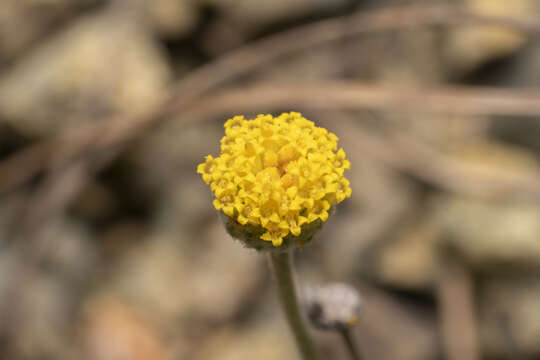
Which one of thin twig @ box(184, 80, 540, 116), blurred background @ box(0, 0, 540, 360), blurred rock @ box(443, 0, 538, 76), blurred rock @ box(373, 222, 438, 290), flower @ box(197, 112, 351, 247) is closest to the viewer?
flower @ box(197, 112, 351, 247)

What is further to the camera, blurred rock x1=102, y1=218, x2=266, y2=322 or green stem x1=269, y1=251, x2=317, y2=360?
blurred rock x1=102, y1=218, x2=266, y2=322

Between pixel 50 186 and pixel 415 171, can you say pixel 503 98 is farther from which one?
pixel 50 186

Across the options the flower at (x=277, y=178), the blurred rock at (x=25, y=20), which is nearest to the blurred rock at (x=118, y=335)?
the blurred rock at (x=25, y=20)

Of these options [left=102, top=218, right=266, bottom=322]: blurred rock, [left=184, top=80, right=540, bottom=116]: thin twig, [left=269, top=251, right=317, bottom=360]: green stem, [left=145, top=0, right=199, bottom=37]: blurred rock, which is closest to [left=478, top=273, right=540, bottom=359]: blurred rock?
[left=184, top=80, right=540, bottom=116]: thin twig

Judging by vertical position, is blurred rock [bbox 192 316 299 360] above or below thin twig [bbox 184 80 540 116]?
below

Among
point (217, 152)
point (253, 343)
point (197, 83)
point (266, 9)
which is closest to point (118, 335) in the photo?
point (253, 343)

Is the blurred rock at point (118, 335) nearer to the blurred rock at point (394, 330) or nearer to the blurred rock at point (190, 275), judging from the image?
the blurred rock at point (190, 275)

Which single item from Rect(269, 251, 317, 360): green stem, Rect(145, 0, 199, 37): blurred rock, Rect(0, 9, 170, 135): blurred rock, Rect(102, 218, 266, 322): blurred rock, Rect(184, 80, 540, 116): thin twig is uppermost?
Rect(145, 0, 199, 37): blurred rock

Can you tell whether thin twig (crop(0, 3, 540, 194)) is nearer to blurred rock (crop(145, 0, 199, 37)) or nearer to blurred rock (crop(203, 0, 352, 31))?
blurred rock (crop(203, 0, 352, 31))
